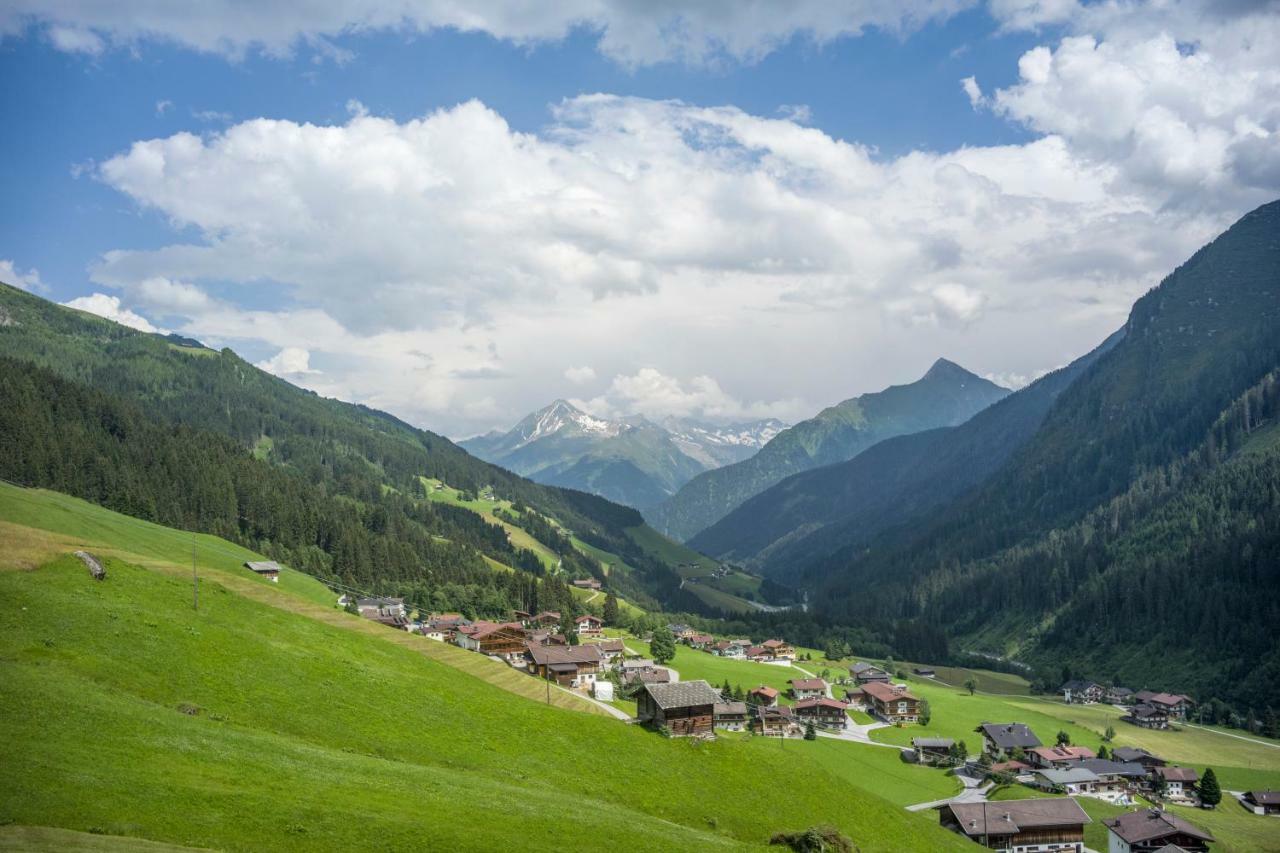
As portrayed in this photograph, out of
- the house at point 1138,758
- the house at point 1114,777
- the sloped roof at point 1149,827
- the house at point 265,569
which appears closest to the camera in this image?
the sloped roof at point 1149,827

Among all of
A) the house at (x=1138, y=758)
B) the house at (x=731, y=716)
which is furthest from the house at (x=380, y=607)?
the house at (x=1138, y=758)

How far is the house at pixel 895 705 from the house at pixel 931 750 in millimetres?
22831

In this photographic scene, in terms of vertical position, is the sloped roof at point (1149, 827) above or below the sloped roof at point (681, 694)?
below

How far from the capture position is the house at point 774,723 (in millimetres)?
132625

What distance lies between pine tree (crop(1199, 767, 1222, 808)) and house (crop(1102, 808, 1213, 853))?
25.3m

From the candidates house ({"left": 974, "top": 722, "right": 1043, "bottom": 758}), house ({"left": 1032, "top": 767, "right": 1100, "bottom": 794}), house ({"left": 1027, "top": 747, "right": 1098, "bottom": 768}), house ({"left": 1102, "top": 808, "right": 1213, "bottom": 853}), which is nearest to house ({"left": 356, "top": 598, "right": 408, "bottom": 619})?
house ({"left": 974, "top": 722, "right": 1043, "bottom": 758})

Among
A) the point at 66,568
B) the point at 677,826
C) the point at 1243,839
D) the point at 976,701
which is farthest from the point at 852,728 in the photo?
the point at 66,568

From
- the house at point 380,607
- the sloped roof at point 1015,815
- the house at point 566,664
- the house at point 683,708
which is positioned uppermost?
the house at point 683,708

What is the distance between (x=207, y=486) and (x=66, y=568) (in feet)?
397

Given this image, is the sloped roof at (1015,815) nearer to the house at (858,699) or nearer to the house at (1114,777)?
the house at (1114,777)

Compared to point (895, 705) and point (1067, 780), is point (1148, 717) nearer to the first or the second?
point (895, 705)

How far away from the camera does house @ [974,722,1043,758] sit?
134 meters

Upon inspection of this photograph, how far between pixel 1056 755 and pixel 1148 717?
207 feet

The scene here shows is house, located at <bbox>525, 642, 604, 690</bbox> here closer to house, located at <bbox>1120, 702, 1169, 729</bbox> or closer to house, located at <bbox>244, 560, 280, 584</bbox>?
house, located at <bbox>244, 560, 280, 584</bbox>
